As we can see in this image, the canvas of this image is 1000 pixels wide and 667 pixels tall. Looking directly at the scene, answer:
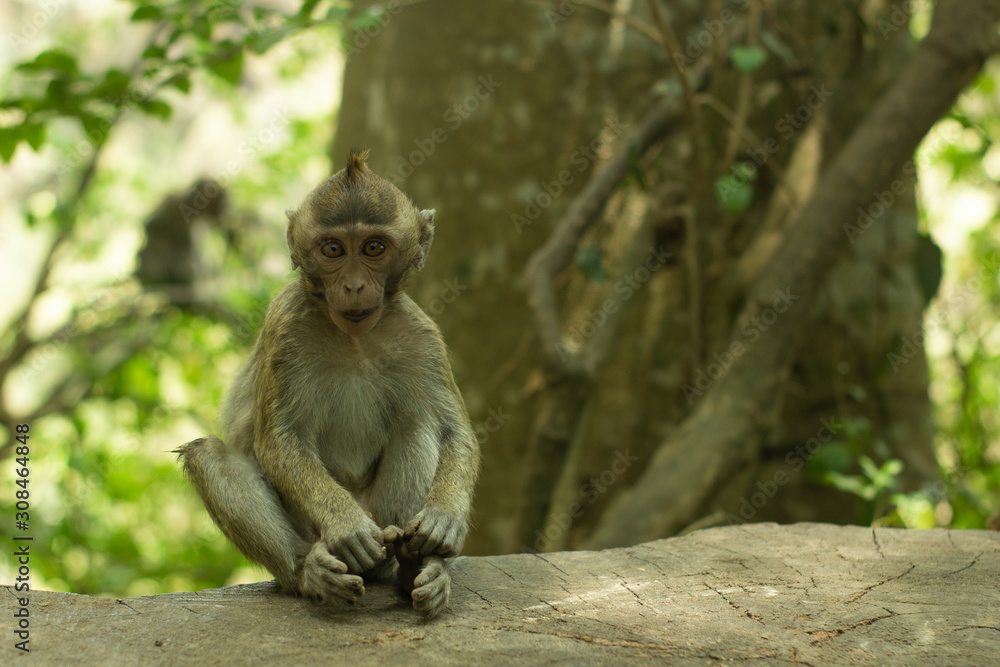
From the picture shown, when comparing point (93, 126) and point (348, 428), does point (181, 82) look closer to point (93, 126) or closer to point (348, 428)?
point (93, 126)

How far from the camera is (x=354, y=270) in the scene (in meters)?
3.68

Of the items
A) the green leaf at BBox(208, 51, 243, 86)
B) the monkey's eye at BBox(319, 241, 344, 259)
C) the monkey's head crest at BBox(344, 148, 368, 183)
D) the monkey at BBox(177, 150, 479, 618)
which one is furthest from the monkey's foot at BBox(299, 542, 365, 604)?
the green leaf at BBox(208, 51, 243, 86)

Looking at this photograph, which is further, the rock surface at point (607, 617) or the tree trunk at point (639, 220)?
the tree trunk at point (639, 220)

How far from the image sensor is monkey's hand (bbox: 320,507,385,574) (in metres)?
3.40

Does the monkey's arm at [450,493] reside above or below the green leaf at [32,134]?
below

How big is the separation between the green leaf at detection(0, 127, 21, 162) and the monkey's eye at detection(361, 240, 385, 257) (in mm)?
2562

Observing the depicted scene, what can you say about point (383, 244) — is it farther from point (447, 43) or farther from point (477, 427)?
point (447, 43)

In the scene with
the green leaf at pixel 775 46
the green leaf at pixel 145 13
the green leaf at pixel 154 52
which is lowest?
the green leaf at pixel 154 52

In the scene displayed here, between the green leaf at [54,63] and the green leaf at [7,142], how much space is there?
37 centimetres

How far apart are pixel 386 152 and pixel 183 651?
5.34 m

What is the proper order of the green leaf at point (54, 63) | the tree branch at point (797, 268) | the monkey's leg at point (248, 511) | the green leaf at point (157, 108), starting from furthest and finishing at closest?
the tree branch at point (797, 268) → the green leaf at point (157, 108) → the green leaf at point (54, 63) → the monkey's leg at point (248, 511)

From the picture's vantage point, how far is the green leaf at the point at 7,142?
495 centimetres

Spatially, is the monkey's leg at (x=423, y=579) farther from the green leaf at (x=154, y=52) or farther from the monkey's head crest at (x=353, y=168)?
the green leaf at (x=154, y=52)

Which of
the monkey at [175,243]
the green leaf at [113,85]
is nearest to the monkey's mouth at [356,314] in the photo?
the green leaf at [113,85]
